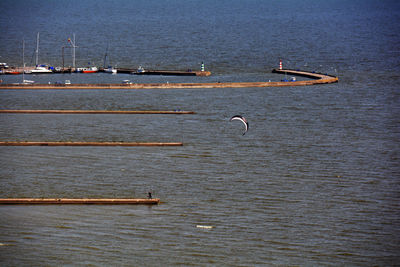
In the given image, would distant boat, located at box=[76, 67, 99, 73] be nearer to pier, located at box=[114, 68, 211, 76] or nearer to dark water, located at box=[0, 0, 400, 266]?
pier, located at box=[114, 68, 211, 76]

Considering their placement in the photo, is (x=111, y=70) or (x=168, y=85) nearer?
(x=168, y=85)

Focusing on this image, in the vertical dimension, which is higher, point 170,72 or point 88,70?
point 88,70

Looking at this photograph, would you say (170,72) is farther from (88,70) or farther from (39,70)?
(39,70)

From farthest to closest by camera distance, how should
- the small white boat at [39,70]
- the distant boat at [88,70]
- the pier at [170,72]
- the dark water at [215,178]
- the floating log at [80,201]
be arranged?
the distant boat at [88,70] → the small white boat at [39,70] → the pier at [170,72] → the floating log at [80,201] → the dark water at [215,178]

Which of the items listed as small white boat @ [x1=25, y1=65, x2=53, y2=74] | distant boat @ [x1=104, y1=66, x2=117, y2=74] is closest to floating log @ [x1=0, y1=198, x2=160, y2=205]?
distant boat @ [x1=104, y1=66, x2=117, y2=74]

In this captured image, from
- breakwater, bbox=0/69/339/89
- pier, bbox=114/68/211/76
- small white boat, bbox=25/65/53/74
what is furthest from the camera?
small white boat, bbox=25/65/53/74

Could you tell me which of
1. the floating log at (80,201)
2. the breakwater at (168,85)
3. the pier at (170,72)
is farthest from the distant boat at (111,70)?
the floating log at (80,201)

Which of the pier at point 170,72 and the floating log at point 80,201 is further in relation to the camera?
the pier at point 170,72

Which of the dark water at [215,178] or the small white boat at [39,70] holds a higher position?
the small white boat at [39,70]

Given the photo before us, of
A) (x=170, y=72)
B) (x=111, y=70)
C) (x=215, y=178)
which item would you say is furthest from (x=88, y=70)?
(x=215, y=178)

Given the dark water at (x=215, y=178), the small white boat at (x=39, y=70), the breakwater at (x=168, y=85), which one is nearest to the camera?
the dark water at (x=215, y=178)

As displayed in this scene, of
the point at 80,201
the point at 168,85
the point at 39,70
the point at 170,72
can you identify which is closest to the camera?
the point at 80,201

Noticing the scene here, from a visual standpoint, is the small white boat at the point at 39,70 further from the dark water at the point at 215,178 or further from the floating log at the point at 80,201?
the floating log at the point at 80,201

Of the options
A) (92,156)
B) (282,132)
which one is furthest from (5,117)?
(282,132)
